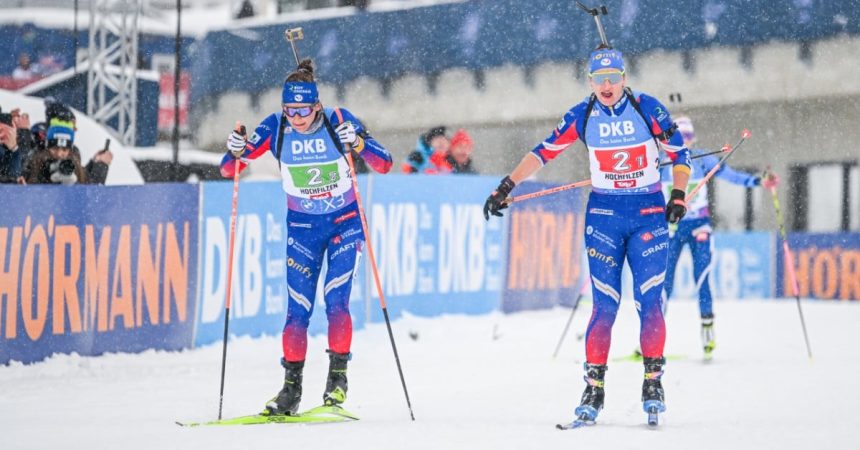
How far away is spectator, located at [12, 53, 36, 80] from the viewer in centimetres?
3035

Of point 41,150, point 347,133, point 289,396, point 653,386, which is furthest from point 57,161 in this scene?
point 653,386

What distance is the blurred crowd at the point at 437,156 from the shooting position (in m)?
14.1

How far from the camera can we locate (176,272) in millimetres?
9875

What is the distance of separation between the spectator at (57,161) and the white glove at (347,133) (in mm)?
4013

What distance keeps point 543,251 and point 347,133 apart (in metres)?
9.11

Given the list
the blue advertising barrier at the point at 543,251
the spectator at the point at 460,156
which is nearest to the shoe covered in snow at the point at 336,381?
the spectator at the point at 460,156

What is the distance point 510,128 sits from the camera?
85.6ft

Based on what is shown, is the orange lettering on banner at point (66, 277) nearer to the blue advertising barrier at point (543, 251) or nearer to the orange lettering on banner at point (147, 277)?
the orange lettering on banner at point (147, 277)

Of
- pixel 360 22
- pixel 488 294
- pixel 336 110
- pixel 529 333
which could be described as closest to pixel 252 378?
pixel 336 110

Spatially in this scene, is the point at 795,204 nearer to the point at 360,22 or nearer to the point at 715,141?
the point at 715,141

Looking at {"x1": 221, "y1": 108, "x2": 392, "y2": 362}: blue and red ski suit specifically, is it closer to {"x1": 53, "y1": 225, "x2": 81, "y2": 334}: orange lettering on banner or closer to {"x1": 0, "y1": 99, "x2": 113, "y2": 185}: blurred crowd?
{"x1": 53, "y1": 225, "x2": 81, "y2": 334}: orange lettering on banner

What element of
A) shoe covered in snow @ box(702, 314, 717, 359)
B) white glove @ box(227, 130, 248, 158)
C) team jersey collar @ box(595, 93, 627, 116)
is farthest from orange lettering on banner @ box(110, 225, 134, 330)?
shoe covered in snow @ box(702, 314, 717, 359)

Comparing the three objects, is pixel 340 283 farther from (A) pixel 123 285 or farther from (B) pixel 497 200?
(A) pixel 123 285

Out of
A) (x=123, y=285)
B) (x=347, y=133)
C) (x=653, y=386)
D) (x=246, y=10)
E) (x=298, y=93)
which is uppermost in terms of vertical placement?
(x=246, y=10)
